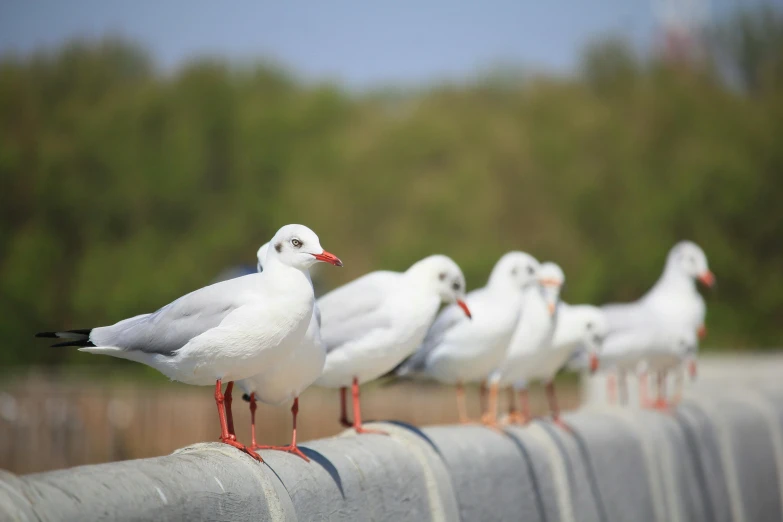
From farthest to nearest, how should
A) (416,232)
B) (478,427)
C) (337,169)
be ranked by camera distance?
(337,169), (416,232), (478,427)

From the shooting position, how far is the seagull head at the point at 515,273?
7743 mm

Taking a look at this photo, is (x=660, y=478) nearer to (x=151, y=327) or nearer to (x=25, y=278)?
(x=151, y=327)

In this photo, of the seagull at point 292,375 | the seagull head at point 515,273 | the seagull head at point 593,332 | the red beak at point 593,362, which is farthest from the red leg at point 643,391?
the seagull at point 292,375

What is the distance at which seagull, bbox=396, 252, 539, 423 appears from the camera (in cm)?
734

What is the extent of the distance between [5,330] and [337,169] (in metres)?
12.4

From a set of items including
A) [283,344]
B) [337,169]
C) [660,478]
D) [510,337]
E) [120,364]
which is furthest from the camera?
[337,169]

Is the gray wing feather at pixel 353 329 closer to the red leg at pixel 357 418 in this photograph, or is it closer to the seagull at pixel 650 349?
the red leg at pixel 357 418

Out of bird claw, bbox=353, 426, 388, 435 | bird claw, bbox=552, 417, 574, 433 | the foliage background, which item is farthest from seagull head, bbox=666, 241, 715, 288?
the foliage background

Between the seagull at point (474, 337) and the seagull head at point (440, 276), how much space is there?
2.57ft

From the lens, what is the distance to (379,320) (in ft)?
20.5

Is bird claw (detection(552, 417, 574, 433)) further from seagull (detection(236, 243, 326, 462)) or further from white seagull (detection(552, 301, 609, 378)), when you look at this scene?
seagull (detection(236, 243, 326, 462))

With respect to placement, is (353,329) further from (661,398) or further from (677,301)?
(677,301)

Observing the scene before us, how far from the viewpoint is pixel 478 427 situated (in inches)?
248

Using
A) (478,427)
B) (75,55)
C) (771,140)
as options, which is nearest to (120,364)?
(75,55)
